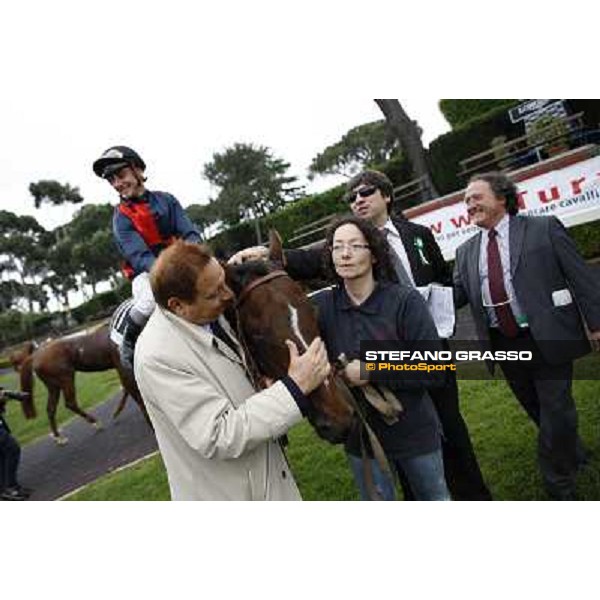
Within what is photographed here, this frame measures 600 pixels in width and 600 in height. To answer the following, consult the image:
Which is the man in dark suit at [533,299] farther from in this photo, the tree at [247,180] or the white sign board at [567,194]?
the tree at [247,180]

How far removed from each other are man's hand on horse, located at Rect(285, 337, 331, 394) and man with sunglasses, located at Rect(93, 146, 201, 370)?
72cm

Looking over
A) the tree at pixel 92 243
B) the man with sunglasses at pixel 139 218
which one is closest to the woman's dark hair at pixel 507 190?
the man with sunglasses at pixel 139 218

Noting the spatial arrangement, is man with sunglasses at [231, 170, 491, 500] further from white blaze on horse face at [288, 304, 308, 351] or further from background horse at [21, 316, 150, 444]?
background horse at [21, 316, 150, 444]


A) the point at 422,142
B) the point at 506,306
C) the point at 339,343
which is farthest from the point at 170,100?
the point at 506,306

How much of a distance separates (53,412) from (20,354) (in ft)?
1.09

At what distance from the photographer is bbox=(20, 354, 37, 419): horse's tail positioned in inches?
103

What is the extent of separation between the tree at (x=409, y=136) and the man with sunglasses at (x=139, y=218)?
89cm

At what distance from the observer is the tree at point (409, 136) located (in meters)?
2.05

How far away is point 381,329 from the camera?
1892mm

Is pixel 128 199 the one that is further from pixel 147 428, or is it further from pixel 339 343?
pixel 147 428

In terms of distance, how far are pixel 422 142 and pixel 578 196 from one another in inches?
23.5

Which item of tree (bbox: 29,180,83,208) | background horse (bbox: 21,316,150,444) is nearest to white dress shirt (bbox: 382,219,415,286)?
tree (bbox: 29,180,83,208)

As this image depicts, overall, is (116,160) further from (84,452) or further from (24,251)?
(84,452)
